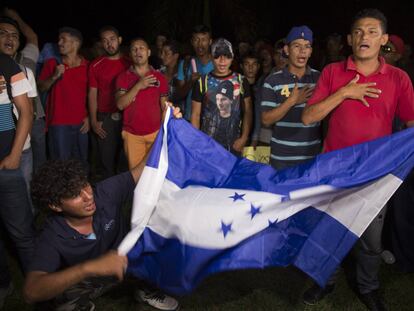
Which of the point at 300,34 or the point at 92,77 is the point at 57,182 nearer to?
the point at 300,34

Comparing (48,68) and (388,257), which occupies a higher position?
(48,68)

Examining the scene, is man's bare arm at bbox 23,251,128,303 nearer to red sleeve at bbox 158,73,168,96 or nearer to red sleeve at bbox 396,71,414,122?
red sleeve at bbox 396,71,414,122

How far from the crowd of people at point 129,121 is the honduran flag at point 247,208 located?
0.87ft

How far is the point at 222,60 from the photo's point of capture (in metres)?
4.65

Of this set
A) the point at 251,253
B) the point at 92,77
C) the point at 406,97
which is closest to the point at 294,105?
the point at 406,97

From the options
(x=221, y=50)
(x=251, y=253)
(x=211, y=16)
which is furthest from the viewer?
(x=211, y=16)

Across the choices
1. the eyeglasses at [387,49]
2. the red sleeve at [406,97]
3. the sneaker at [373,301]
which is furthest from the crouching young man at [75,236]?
the eyeglasses at [387,49]

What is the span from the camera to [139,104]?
543 centimetres

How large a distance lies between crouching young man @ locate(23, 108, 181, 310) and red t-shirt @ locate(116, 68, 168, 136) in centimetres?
206

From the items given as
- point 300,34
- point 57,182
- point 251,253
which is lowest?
point 251,253

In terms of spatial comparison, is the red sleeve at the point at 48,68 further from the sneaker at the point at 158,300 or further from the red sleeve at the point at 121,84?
the sneaker at the point at 158,300

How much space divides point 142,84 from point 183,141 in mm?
2129

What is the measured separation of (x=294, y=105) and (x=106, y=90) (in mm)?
2822

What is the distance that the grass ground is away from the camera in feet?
12.7
